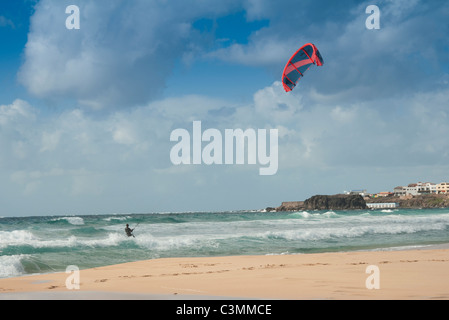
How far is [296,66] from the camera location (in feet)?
55.6

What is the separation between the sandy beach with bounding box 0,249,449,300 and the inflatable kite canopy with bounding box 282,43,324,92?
701 cm

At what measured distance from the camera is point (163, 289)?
7508 mm

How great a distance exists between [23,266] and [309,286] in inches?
316

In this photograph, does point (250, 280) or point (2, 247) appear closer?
point (250, 280)

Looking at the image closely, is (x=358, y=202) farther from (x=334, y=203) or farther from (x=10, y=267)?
(x=10, y=267)

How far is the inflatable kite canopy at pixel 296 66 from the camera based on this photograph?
53.4ft

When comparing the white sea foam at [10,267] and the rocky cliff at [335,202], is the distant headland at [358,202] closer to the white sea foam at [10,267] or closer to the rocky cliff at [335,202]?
the rocky cliff at [335,202]

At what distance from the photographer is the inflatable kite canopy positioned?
16.3 meters
